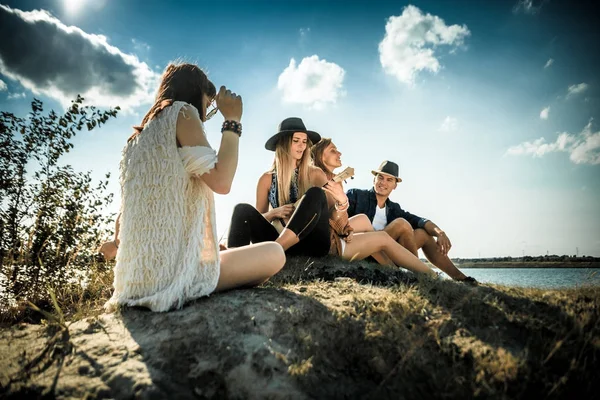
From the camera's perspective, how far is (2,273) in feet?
10.9

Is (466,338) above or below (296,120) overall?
below

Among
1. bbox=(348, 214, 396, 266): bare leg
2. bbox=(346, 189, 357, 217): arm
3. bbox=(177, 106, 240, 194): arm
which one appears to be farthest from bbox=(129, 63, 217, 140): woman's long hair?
bbox=(346, 189, 357, 217): arm

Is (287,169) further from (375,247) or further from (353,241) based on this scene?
(375,247)

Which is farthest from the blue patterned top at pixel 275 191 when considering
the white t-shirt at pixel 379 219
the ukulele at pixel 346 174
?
the white t-shirt at pixel 379 219

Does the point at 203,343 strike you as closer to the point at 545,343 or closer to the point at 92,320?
the point at 92,320

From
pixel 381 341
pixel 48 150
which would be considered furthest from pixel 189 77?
pixel 48 150

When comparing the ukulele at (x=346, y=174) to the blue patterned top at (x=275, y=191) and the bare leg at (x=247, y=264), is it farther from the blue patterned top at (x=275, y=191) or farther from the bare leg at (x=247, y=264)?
the bare leg at (x=247, y=264)

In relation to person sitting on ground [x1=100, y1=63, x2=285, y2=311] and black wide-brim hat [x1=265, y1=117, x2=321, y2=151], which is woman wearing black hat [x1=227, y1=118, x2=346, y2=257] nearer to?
black wide-brim hat [x1=265, y1=117, x2=321, y2=151]

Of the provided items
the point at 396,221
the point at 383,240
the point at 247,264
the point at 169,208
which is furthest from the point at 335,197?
the point at 169,208

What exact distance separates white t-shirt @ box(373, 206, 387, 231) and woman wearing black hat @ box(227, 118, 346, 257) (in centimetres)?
175

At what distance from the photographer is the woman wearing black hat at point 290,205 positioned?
340cm

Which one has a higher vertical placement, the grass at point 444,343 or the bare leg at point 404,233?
the bare leg at point 404,233

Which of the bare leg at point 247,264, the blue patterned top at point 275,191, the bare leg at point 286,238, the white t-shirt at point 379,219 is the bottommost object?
the bare leg at point 247,264

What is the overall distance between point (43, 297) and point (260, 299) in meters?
2.99
